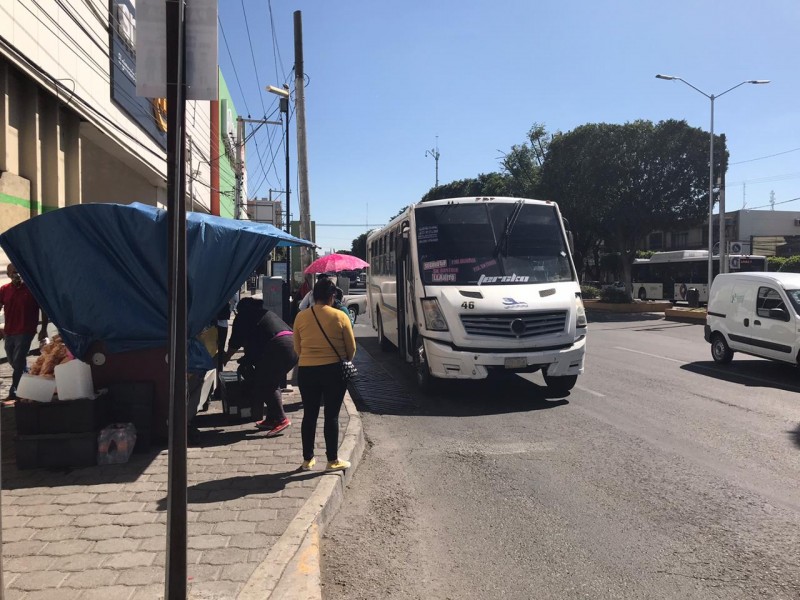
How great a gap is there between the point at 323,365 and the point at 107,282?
2415mm

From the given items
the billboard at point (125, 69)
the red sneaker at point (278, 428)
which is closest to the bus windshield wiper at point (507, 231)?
the red sneaker at point (278, 428)

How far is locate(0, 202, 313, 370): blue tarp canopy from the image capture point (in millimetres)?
5789

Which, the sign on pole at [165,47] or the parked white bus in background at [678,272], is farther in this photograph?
the parked white bus in background at [678,272]

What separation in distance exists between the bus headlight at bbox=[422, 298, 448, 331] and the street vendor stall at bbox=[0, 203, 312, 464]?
364cm

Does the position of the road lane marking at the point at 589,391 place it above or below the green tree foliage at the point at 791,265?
below

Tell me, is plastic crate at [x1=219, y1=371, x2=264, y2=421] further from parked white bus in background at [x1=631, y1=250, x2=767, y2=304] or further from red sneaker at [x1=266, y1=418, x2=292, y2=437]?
parked white bus in background at [x1=631, y1=250, x2=767, y2=304]

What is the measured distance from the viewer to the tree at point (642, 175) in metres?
30.1

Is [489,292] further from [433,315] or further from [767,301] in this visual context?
[767,301]

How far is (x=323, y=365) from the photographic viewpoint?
17.3ft

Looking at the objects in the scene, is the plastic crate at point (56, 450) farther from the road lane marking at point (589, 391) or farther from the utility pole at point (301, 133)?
the utility pole at point (301, 133)

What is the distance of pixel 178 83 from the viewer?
2998mm

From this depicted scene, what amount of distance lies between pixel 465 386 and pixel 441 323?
1.81 metres

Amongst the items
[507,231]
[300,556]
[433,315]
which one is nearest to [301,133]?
[507,231]

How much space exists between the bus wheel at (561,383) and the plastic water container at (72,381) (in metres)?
6.08
